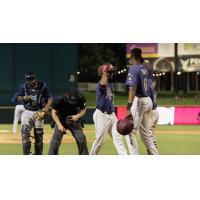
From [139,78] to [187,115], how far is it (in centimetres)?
653

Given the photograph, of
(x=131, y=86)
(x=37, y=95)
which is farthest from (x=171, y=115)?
(x=131, y=86)

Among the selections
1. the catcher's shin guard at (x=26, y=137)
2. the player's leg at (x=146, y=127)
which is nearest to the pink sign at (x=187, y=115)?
the player's leg at (x=146, y=127)

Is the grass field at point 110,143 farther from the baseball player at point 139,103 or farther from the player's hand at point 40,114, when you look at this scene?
the baseball player at point 139,103

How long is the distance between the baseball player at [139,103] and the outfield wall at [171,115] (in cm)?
234

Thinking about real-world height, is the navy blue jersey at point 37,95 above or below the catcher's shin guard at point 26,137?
above

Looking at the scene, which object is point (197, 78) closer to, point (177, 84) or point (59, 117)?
point (177, 84)

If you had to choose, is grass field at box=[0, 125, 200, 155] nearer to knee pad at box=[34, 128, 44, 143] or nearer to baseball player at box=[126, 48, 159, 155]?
knee pad at box=[34, 128, 44, 143]

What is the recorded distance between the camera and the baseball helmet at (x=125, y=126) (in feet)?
29.5

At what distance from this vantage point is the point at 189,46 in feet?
36.6

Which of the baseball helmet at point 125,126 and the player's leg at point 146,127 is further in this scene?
the player's leg at point 146,127

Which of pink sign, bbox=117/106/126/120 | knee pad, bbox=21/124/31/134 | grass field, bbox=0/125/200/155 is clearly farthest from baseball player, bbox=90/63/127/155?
pink sign, bbox=117/106/126/120

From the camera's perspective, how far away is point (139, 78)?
30.3 feet

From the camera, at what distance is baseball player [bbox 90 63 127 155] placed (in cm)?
908

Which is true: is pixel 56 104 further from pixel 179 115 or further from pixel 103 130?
pixel 179 115
